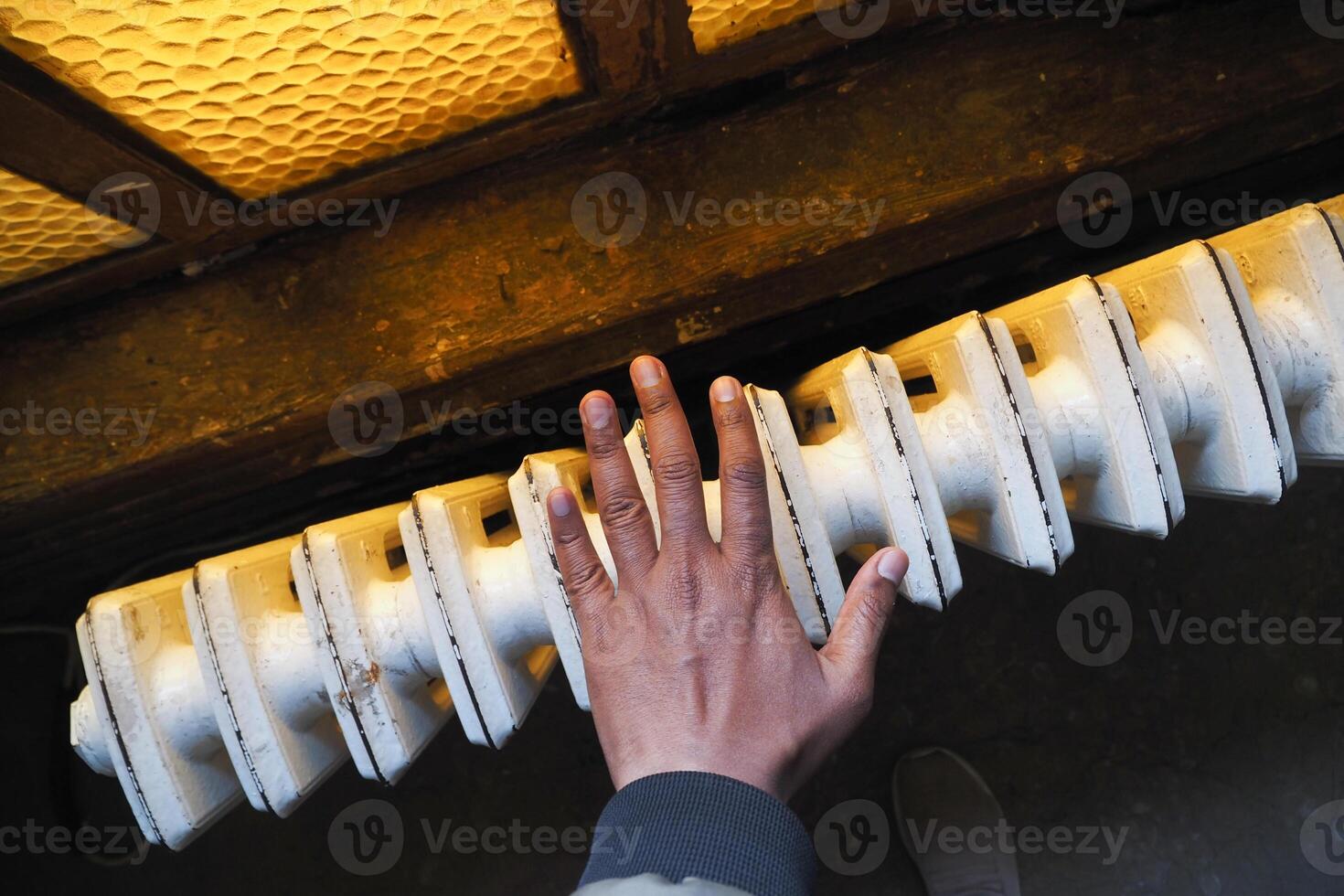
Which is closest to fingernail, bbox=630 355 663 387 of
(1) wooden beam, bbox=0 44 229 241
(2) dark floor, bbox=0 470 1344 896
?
(1) wooden beam, bbox=0 44 229 241

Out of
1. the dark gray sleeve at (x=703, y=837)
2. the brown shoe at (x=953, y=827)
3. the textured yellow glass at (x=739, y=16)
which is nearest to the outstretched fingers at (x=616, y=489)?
the dark gray sleeve at (x=703, y=837)

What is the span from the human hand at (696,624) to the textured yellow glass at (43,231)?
1.79 ft

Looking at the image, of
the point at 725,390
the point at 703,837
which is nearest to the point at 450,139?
the point at 725,390

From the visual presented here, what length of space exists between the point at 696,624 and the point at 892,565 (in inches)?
6.8

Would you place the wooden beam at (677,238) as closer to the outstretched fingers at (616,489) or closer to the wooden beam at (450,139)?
the wooden beam at (450,139)

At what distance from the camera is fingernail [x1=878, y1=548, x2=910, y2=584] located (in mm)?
647

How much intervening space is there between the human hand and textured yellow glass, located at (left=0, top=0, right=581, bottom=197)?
0.33m

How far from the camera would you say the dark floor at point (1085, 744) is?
1.09 m

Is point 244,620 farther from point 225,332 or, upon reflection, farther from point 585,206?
point 585,206

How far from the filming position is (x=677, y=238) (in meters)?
0.85

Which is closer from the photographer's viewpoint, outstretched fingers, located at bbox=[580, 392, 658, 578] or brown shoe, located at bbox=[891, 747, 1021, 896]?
outstretched fingers, located at bbox=[580, 392, 658, 578]

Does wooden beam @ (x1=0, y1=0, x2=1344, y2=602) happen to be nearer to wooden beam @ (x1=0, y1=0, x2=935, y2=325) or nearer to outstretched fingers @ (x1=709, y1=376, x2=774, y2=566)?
wooden beam @ (x1=0, y1=0, x2=935, y2=325)

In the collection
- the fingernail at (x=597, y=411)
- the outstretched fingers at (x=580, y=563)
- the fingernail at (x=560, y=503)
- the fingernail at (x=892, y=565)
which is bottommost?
the fingernail at (x=892, y=565)

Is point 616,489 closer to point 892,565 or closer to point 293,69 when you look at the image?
point 892,565
